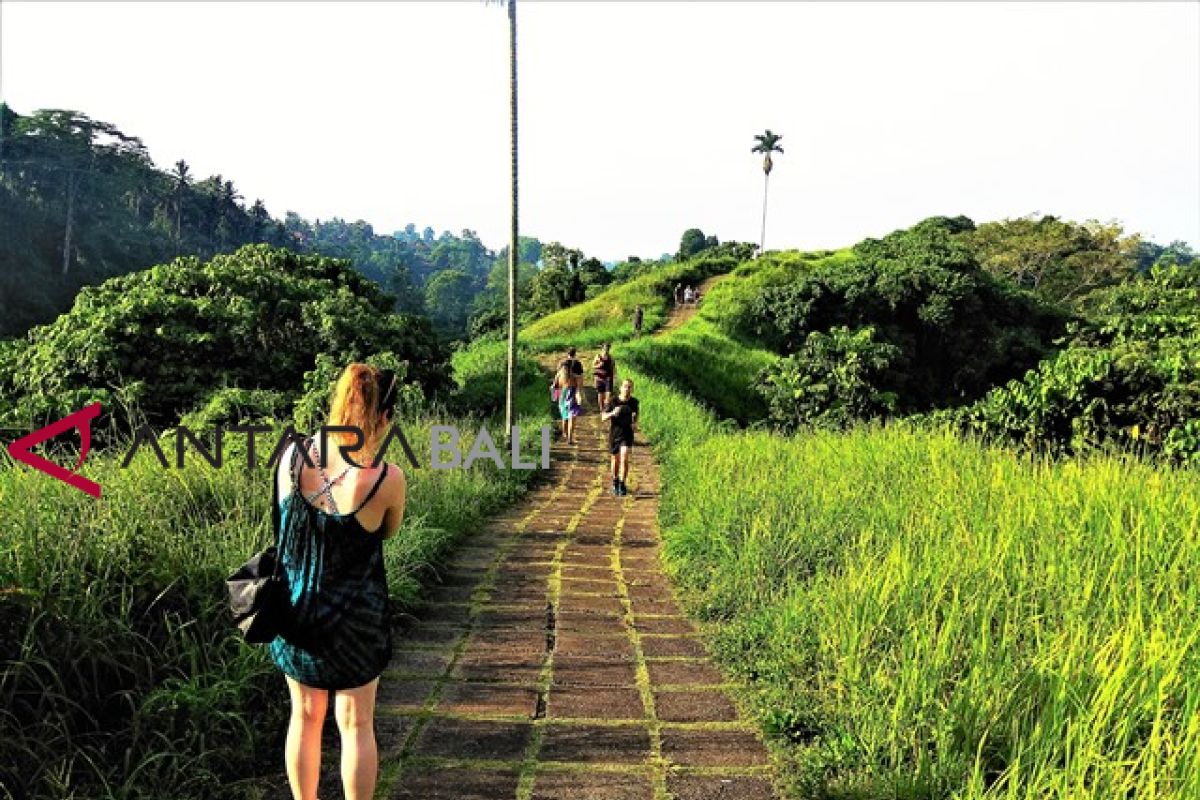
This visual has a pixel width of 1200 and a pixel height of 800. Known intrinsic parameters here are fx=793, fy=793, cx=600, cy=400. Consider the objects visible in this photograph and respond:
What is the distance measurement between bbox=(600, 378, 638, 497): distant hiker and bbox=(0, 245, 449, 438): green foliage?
3.96 metres

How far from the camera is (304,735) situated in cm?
242

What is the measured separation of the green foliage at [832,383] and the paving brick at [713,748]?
11920 mm

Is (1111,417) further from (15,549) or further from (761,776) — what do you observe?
(15,549)

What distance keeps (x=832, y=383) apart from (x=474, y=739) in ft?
43.9

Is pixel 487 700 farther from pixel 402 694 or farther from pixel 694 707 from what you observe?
pixel 694 707

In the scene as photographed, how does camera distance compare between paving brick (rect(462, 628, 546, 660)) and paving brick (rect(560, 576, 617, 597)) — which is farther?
paving brick (rect(560, 576, 617, 597))

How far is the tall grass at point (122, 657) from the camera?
2.58 meters

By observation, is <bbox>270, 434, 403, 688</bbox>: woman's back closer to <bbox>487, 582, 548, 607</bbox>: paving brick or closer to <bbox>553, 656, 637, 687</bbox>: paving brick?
<bbox>553, 656, 637, 687</bbox>: paving brick

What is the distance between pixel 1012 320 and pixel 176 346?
2578 cm

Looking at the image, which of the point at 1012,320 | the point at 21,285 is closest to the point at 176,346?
the point at 1012,320

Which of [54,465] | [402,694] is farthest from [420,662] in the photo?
[54,465]

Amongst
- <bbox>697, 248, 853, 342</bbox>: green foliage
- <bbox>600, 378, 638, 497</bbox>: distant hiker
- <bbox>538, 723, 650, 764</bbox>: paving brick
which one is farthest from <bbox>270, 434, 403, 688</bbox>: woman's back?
<bbox>697, 248, 853, 342</bbox>: green foliage

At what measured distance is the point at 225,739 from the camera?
289 centimetres

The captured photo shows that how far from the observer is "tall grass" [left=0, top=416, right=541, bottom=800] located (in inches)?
102
